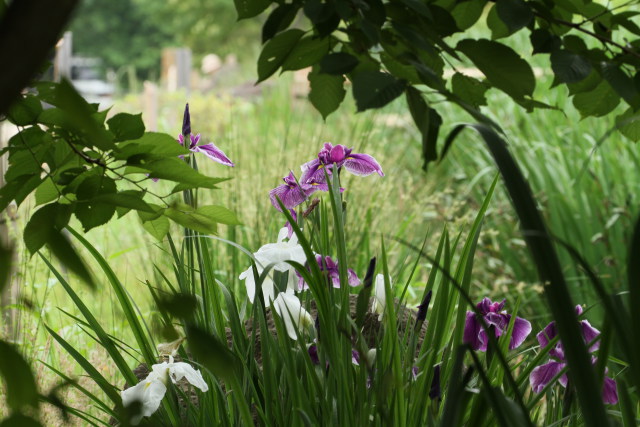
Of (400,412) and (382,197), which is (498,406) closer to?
(400,412)

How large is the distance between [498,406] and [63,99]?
2.26 ft

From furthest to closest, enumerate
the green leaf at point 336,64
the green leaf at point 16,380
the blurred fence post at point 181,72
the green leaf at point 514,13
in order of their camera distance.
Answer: the blurred fence post at point 181,72 < the green leaf at point 514,13 < the green leaf at point 336,64 < the green leaf at point 16,380

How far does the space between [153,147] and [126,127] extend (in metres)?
0.04

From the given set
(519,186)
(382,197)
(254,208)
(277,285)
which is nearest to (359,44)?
(519,186)

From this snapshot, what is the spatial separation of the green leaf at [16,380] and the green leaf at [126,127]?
0.58 m

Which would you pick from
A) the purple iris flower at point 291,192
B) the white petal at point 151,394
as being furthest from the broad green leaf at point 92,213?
the purple iris flower at point 291,192

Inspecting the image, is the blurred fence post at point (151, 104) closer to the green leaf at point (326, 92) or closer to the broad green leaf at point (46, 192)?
the green leaf at point (326, 92)

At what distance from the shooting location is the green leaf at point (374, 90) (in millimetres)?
821

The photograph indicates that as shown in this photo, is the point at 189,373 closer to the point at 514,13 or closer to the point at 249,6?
the point at 249,6

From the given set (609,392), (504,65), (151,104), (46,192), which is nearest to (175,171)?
(46,192)

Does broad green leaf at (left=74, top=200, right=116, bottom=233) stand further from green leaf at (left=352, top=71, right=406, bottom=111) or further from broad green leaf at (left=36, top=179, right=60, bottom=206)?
green leaf at (left=352, top=71, right=406, bottom=111)

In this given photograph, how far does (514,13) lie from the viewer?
1054 millimetres

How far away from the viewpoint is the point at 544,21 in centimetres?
128

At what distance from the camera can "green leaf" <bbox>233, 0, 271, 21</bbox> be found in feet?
3.57
